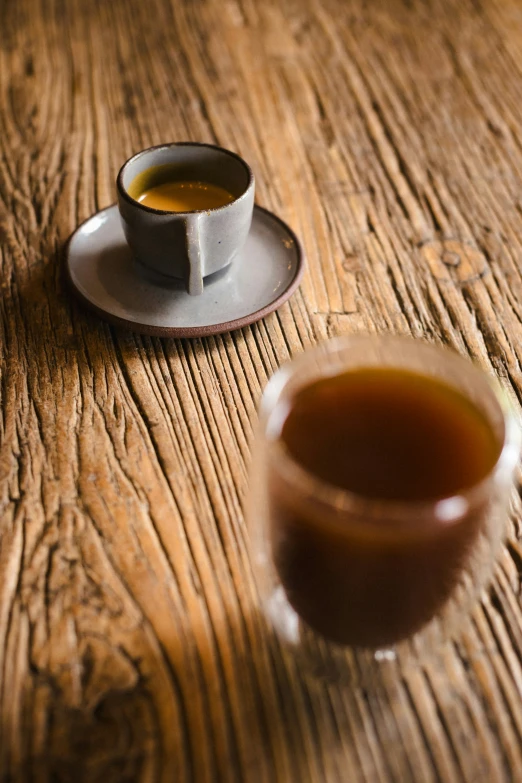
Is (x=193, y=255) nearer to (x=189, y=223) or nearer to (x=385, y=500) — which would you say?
(x=189, y=223)

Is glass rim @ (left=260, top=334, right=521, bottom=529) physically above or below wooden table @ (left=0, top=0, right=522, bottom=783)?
above

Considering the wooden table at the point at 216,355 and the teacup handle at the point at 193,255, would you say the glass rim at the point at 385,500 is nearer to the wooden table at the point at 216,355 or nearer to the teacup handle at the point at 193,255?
the wooden table at the point at 216,355

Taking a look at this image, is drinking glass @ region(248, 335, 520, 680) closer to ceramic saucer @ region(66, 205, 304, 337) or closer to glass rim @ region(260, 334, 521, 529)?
glass rim @ region(260, 334, 521, 529)

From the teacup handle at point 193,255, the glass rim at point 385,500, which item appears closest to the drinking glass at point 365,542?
the glass rim at point 385,500

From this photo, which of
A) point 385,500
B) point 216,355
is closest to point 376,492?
point 385,500

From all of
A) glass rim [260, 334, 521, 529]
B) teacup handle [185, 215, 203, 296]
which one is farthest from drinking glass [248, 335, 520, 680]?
teacup handle [185, 215, 203, 296]
